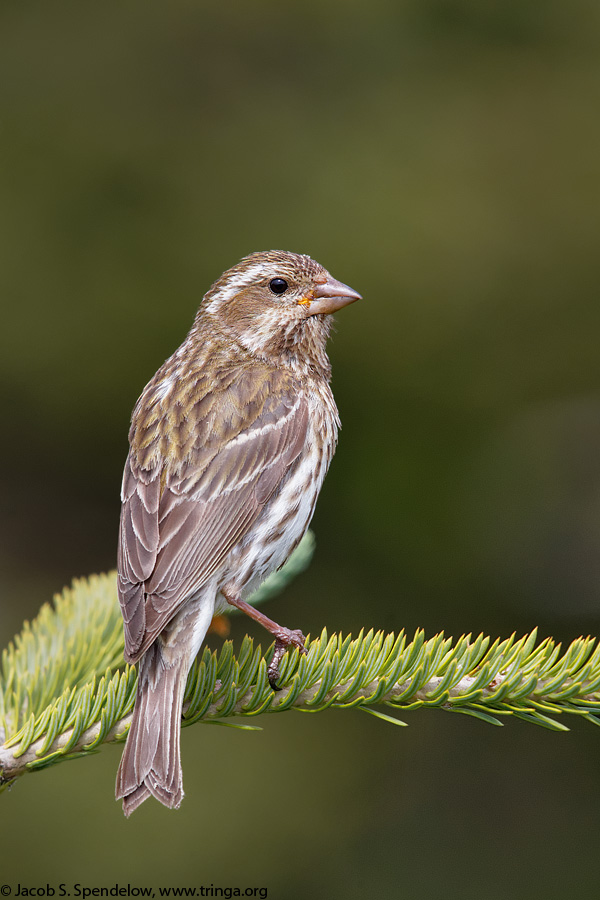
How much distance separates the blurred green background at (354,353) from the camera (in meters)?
5.95

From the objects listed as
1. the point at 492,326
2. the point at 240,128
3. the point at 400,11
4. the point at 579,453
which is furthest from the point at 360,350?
the point at 400,11

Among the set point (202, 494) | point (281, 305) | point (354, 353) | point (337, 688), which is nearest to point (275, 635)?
point (337, 688)

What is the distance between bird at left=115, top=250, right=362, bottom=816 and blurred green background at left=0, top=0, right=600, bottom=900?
1.37 meters

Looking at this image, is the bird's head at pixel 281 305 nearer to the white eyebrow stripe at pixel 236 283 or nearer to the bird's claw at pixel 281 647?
the white eyebrow stripe at pixel 236 283

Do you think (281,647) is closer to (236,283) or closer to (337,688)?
(337,688)

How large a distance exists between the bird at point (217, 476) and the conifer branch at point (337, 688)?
93mm

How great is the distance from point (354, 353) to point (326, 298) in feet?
5.47

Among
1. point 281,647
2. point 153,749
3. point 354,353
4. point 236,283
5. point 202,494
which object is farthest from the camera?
point 354,353

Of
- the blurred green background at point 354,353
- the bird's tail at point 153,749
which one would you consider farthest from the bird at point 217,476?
the blurred green background at point 354,353

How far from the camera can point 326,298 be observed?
4.76 metres

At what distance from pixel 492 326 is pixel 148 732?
4.19 meters

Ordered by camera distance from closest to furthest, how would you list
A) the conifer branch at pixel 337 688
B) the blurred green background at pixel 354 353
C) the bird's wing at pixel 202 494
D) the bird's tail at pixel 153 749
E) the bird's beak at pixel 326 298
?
the conifer branch at pixel 337 688
the bird's tail at pixel 153 749
the bird's wing at pixel 202 494
the bird's beak at pixel 326 298
the blurred green background at pixel 354 353

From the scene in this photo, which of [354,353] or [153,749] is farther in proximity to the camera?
[354,353]

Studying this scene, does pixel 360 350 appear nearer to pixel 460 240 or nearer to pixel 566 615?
pixel 460 240
